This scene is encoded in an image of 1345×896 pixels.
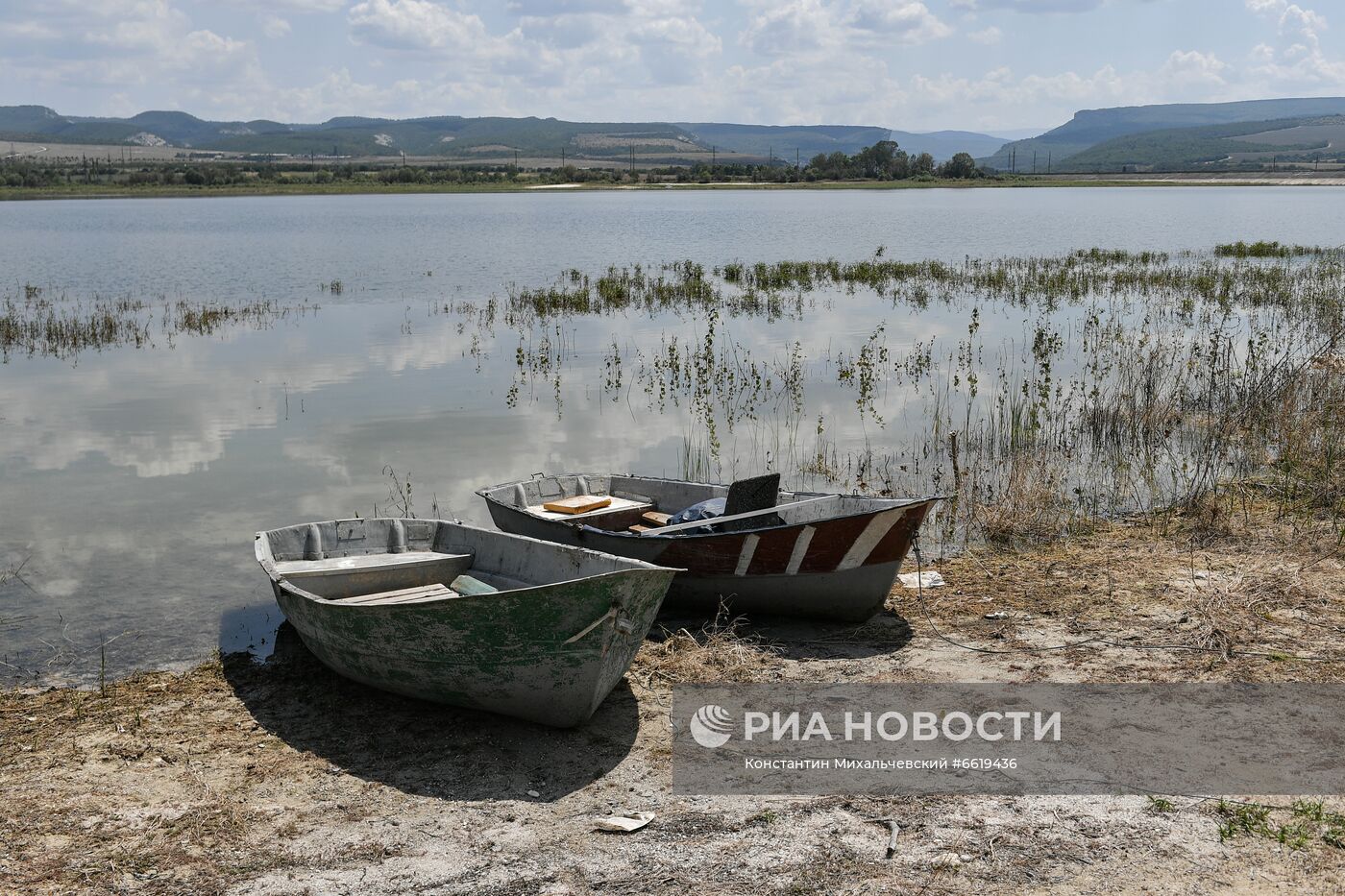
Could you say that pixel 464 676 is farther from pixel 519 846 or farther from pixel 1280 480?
pixel 1280 480

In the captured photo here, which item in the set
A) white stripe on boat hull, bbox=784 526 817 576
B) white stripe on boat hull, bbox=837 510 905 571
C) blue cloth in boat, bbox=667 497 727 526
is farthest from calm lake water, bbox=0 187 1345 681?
white stripe on boat hull, bbox=837 510 905 571

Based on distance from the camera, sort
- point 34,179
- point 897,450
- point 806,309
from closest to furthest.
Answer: point 897,450, point 806,309, point 34,179

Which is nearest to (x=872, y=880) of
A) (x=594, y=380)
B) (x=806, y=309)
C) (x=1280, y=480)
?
(x=1280, y=480)

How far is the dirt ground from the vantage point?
5.54 metres

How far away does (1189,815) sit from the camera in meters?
5.82

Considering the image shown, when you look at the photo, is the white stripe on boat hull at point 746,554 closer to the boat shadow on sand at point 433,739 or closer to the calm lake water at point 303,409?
the boat shadow on sand at point 433,739

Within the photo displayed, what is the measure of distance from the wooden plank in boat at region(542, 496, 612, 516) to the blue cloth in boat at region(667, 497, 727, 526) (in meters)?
1.02

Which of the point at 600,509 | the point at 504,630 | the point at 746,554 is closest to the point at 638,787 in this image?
the point at 504,630

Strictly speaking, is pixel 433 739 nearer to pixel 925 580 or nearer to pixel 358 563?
pixel 358 563

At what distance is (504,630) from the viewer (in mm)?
7133

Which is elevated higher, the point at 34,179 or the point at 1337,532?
the point at 34,179

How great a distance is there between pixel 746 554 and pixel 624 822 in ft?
11.4

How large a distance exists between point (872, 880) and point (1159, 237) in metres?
48.0

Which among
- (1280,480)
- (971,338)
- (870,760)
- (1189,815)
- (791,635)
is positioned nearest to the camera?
(1189,815)
